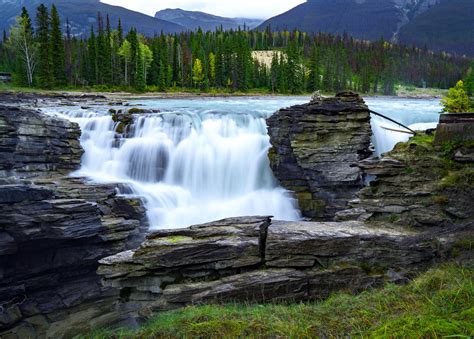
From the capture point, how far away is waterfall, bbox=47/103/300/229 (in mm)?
18422

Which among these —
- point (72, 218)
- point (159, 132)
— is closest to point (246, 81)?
point (159, 132)

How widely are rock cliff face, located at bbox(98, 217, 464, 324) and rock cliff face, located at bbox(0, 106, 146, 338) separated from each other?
7.52ft

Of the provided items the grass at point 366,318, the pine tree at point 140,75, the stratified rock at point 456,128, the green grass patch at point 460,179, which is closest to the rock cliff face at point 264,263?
the green grass patch at point 460,179

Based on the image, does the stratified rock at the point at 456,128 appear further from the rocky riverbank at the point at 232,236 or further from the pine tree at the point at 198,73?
the pine tree at the point at 198,73

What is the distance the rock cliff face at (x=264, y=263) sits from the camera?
8.91 meters

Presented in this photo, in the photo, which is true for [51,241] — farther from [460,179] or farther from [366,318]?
[460,179]

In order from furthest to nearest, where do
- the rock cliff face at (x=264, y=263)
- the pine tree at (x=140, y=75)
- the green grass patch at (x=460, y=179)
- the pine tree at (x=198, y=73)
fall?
1. the pine tree at (x=198, y=73)
2. the pine tree at (x=140, y=75)
3. the green grass patch at (x=460, y=179)
4. the rock cliff face at (x=264, y=263)

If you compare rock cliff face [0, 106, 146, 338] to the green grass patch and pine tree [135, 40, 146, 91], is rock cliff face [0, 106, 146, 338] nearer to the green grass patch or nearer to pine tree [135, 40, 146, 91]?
the green grass patch

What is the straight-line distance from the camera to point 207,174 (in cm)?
2059

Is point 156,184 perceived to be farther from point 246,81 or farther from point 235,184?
point 246,81

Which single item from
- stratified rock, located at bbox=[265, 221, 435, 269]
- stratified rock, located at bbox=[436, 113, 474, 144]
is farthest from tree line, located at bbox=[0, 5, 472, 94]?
stratified rock, located at bbox=[436, 113, 474, 144]

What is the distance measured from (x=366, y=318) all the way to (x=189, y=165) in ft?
53.2

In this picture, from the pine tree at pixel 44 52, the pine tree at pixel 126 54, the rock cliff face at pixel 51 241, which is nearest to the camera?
the rock cliff face at pixel 51 241

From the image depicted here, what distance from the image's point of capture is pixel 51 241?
1420 cm
